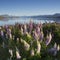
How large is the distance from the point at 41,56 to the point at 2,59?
120cm

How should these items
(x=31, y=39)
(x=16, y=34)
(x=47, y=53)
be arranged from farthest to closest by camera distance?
(x=16, y=34), (x=31, y=39), (x=47, y=53)

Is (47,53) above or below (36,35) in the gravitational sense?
below

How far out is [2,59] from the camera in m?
8.29

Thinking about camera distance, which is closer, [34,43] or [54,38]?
[34,43]

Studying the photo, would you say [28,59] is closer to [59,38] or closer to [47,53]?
[47,53]

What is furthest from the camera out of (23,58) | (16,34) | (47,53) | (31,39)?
(16,34)

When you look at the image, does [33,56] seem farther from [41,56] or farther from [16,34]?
[16,34]

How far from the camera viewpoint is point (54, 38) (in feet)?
36.3

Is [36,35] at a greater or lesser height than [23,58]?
greater

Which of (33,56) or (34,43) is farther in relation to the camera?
(34,43)

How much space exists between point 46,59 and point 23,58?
2.31 feet

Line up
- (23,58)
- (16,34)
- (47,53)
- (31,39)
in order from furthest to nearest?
1. (16,34)
2. (31,39)
3. (47,53)
4. (23,58)

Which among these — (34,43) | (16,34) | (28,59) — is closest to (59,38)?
(16,34)

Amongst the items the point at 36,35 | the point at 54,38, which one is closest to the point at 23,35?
the point at 36,35
